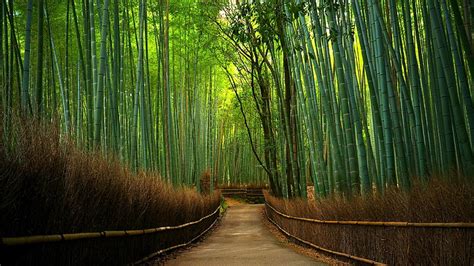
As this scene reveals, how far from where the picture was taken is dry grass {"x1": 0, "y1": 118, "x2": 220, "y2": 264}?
6.63ft

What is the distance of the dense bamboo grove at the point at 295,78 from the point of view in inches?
146

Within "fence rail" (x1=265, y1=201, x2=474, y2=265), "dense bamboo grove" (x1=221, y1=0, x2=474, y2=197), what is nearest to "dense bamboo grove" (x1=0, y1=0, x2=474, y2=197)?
"dense bamboo grove" (x1=221, y1=0, x2=474, y2=197)

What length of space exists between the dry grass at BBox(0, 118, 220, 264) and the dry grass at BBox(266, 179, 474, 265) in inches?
82.6

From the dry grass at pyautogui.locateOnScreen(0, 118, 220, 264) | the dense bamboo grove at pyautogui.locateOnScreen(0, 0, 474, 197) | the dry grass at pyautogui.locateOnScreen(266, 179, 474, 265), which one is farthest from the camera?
the dense bamboo grove at pyautogui.locateOnScreen(0, 0, 474, 197)

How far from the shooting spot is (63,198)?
2.54 meters

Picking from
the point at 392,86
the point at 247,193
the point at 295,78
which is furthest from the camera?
the point at 247,193

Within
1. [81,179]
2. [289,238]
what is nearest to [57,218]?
[81,179]

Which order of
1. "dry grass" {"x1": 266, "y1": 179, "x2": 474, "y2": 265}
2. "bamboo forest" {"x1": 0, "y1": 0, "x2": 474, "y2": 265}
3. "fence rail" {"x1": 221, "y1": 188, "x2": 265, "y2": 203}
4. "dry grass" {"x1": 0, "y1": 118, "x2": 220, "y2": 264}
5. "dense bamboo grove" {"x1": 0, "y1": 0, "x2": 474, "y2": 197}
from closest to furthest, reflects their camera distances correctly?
"dry grass" {"x1": 0, "y1": 118, "x2": 220, "y2": 264}, "bamboo forest" {"x1": 0, "y1": 0, "x2": 474, "y2": 265}, "dry grass" {"x1": 266, "y1": 179, "x2": 474, "y2": 265}, "dense bamboo grove" {"x1": 0, "y1": 0, "x2": 474, "y2": 197}, "fence rail" {"x1": 221, "y1": 188, "x2": 265, "y2": 203}

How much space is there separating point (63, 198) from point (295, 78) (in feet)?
19.6

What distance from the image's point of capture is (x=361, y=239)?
175 inches

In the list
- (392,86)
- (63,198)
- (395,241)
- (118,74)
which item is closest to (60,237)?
(63,198)

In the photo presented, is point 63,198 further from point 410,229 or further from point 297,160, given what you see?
point 297,160

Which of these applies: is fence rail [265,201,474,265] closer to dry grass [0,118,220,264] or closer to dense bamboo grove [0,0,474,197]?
dense bamboo grove [0,0,474,197]

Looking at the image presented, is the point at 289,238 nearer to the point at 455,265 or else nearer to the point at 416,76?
the point at 416,76
